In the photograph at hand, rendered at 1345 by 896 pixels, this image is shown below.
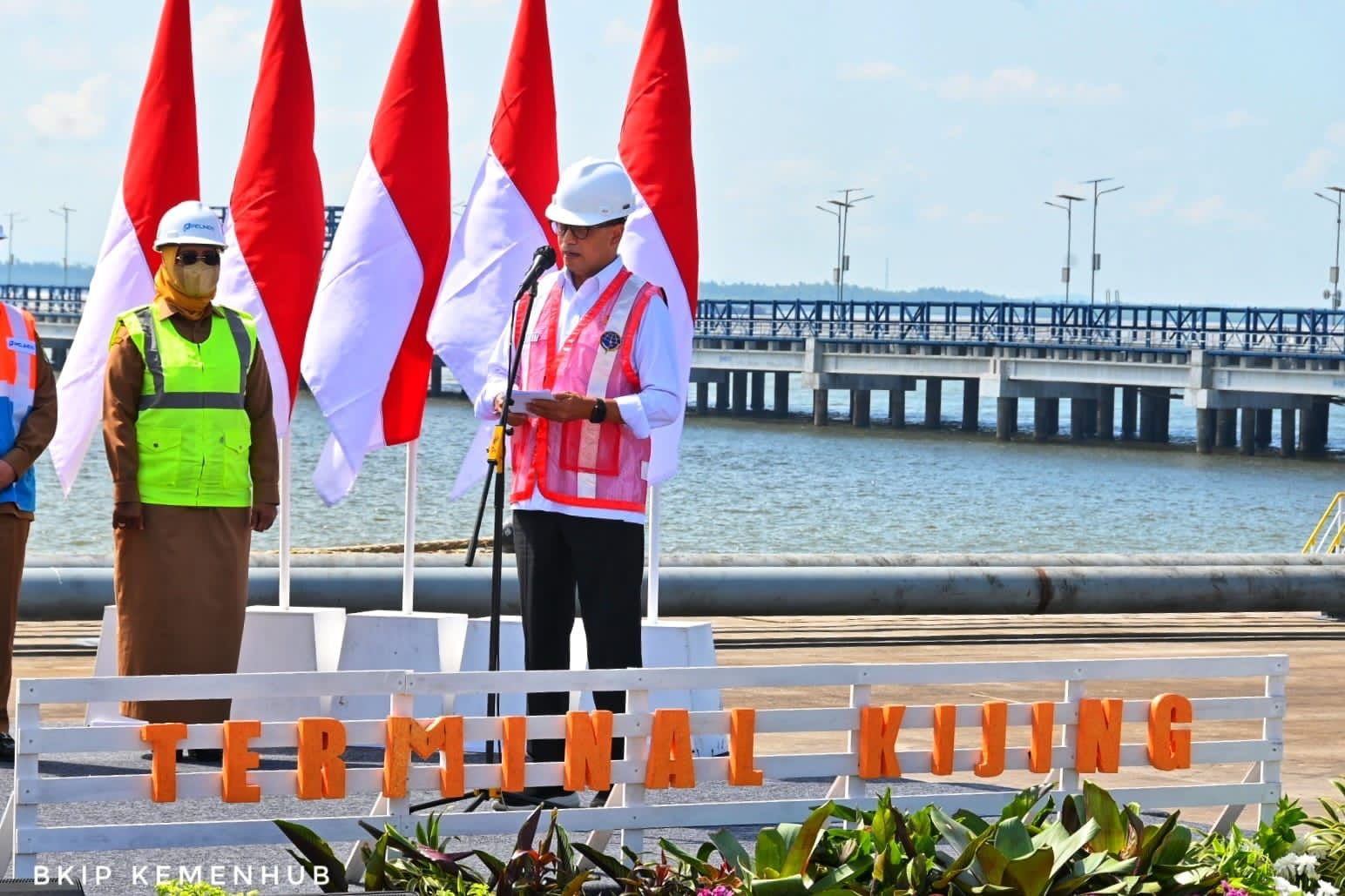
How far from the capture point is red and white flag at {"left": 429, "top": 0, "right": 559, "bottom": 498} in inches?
314

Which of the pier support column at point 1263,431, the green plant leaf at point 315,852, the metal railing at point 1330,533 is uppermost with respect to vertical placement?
the green plant leaf at point 315,852

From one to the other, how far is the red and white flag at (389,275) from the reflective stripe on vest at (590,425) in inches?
62.1

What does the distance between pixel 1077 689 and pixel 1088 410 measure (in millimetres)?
74398

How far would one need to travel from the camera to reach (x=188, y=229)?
7.35 m

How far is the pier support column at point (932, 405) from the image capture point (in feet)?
271

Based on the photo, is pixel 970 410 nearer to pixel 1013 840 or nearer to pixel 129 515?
pixel 129 515

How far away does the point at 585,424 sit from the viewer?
6605 mm

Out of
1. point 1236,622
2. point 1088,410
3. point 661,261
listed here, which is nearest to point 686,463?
point 1088,410

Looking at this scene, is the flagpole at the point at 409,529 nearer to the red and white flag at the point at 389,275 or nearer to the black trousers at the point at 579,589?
the red and white flag at the point at 389,275

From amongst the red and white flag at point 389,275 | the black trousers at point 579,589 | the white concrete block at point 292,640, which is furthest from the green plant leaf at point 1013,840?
the red and white flag at point 389,275

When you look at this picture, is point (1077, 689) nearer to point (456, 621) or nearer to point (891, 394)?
point (456, 621)

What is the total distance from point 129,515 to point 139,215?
4.95 feet

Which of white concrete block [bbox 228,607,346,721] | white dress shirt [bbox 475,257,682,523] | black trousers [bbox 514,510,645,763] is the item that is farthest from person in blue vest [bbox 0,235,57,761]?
black trousers [bbox 514,510,645,763]

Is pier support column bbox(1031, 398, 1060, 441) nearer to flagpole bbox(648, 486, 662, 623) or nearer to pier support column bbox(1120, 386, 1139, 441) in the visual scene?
pier support column bbox(1120, 386, 1139, 441)
